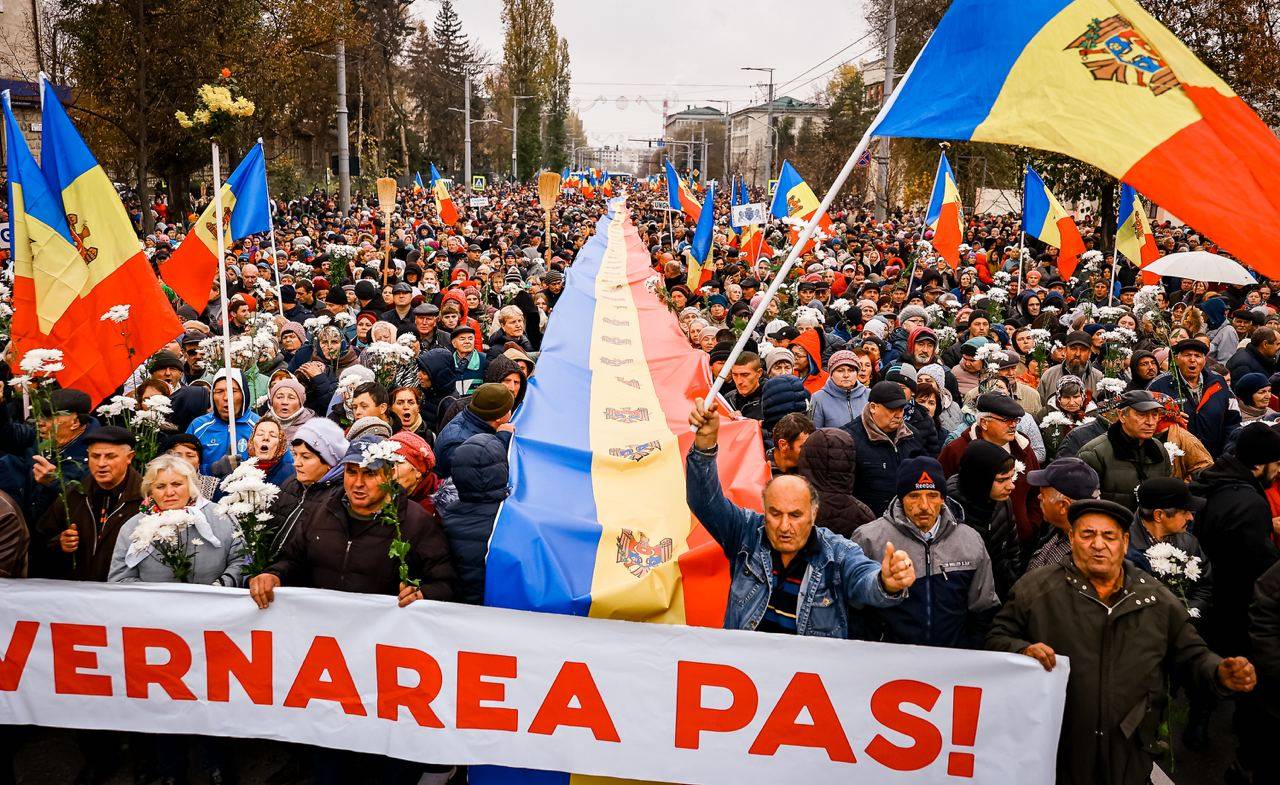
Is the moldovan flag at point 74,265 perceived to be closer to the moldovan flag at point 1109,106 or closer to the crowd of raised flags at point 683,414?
the crowd of raised flags at point 683,414

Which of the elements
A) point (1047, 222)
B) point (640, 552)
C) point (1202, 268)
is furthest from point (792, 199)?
point (640, 552)

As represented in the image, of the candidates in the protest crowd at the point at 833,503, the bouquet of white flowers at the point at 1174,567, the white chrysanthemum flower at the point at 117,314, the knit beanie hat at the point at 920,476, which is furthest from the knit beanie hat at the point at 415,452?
the bouquet of white flowers at the point at 1174,567

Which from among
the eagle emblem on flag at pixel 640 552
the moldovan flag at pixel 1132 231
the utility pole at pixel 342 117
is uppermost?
the utility pole at pixel 342 117

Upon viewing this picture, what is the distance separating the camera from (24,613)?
4570 millimetres

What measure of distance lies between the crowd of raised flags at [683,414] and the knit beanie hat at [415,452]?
0.04 metres

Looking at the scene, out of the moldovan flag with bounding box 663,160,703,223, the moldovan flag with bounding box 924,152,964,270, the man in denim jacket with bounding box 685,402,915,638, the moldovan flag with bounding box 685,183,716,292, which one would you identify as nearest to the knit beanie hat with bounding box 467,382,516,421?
the man in denim jacket with bounding box 685,402,915,638

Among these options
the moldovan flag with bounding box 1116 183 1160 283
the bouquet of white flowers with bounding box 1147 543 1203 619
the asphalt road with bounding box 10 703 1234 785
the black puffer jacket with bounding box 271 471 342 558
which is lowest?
the asphalt road with bounding box 10 703 1234 785

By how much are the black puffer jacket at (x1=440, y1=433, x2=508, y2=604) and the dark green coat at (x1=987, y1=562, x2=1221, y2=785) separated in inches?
97.0

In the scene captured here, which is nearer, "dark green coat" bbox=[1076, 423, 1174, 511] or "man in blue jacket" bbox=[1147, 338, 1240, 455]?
"dark green coat" bbox=[1076, 423, 1174, 511]

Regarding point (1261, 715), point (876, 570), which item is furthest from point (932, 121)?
point (1261, 715)

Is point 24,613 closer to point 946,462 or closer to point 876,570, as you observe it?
point 876,570

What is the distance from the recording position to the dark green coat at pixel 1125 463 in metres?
5.92

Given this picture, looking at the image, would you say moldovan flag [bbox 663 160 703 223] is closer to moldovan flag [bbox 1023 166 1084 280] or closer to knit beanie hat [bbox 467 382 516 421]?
moldovan flag [bbox 1023 166 1084 280]

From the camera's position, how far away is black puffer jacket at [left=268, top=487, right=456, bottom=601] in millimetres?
4613
